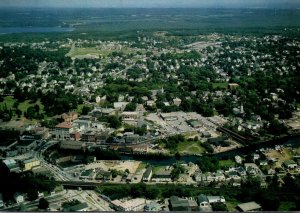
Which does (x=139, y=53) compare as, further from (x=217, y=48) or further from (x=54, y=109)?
(x=54, y=109)

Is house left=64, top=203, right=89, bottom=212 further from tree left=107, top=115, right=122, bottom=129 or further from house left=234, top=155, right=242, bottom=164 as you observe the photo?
tree left=107, top=115, right=122, bottom=129

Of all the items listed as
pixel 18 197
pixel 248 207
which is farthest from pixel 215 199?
pixel 18 197

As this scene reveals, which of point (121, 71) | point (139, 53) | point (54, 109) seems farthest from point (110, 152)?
point (139, 53)

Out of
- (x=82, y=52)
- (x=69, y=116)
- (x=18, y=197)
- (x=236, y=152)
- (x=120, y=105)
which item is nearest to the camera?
(x=18, y=197)

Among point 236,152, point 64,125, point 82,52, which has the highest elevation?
point 82,52

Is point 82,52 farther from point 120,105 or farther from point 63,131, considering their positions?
point 63,131

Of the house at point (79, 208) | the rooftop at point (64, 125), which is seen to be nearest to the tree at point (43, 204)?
the house at point (79, 208)
